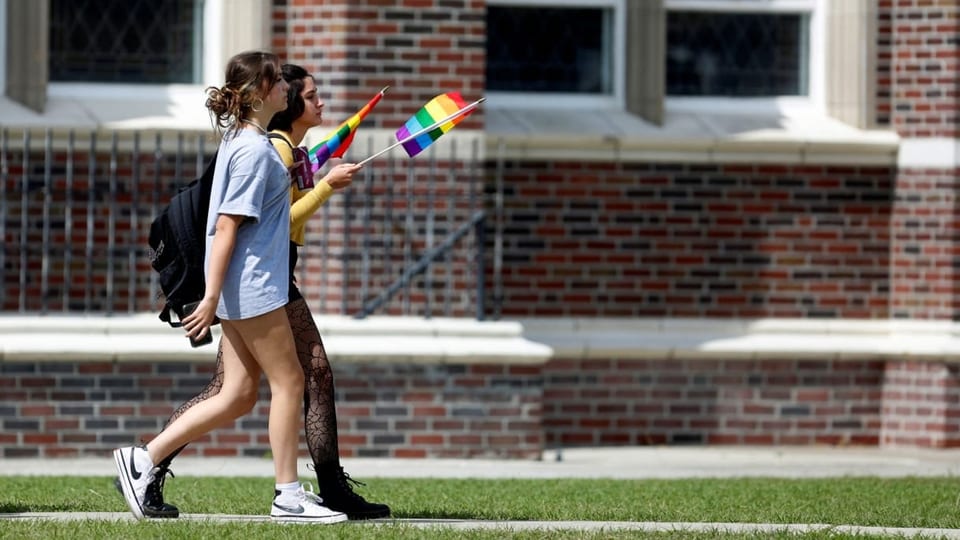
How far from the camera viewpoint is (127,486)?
7.04 metres

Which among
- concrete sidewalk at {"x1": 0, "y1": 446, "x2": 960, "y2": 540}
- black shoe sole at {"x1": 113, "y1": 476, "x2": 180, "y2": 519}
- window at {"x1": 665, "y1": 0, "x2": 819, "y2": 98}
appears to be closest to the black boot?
black shoe sole at {"x1": 113, "y1": 476, "x2": 180, "y2": 519}

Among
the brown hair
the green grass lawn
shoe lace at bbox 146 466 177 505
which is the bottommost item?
the green grass lawn

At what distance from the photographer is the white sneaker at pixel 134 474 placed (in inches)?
277

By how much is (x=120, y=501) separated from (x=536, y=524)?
7.10 ft

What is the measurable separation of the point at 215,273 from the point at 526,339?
19.1 feet

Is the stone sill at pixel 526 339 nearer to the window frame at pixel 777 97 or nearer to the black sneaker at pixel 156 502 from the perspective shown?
the window frame at pixel 777 97

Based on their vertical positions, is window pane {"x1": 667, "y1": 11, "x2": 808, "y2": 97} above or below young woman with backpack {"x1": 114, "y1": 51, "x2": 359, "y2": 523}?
above

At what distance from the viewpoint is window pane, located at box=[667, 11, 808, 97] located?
1321 cm

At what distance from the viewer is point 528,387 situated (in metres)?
11.7

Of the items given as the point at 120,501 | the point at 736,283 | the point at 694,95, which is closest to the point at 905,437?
the point at 736,283

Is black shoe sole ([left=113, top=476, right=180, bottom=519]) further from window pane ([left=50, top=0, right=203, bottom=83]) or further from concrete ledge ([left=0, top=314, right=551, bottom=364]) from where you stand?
window pane ([left=50, top=0, right=203, bottom=83])

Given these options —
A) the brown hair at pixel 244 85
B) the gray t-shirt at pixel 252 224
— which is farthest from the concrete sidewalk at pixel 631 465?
the brown hair at pixel 244 85

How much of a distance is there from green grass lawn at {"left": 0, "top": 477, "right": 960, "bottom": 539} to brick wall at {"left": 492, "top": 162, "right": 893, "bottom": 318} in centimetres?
274

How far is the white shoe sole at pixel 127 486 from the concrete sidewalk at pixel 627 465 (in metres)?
3.38
